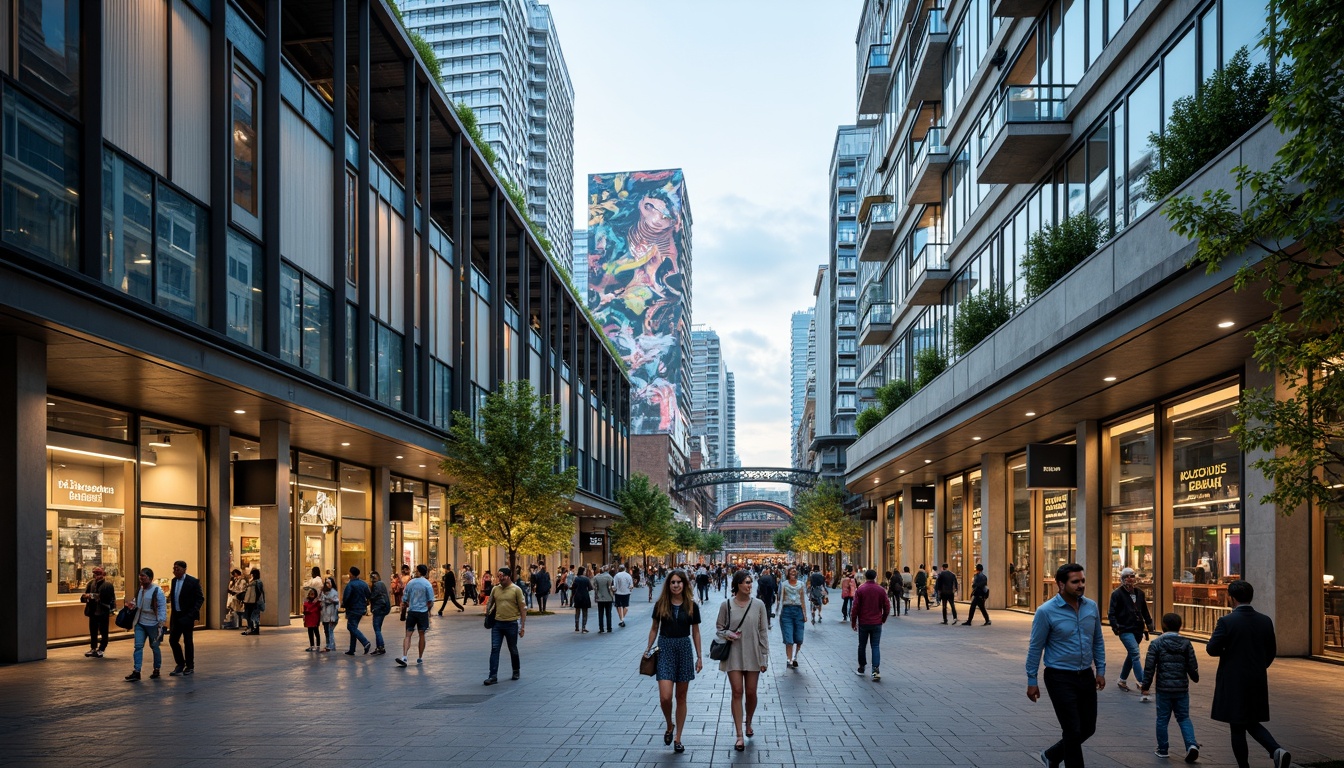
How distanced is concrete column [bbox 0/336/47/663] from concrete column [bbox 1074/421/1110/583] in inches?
872

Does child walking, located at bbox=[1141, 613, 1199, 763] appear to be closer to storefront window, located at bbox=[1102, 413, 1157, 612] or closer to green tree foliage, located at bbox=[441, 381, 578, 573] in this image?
storefront window, located at bbox=[1102, 413, 1157, 612]

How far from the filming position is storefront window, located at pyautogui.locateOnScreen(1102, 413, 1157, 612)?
24.3 meters

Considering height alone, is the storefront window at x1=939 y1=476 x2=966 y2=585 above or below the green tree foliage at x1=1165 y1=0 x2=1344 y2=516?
below

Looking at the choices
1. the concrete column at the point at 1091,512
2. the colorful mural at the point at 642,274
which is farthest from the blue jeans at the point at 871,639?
the colorful mural at the point at 642,274

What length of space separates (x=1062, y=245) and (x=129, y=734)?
1886 centimetres

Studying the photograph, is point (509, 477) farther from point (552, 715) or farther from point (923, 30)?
point (923, 30)

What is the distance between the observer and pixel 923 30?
4134 cm

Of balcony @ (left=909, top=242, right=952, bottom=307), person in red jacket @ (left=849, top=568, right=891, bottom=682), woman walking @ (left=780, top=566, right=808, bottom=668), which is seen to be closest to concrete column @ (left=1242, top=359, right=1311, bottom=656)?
person in red jacket @ (left=849, top=568, right=891, bottom=682)

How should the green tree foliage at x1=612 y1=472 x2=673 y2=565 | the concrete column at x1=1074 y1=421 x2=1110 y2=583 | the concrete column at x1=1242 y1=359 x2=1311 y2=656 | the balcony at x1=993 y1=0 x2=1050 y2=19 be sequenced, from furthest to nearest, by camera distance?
the green tree foliage at x1=612 y1=472 x2=673 y2=565
the balcony at x1=993 y1=0 x2=1050 y2=19
the concrete column at x1=1074 y1=421 x2=1110 y2=583
the concrete column at x1=1242 y1=359 x2=1311 y2=656

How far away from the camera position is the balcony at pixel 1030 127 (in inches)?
991

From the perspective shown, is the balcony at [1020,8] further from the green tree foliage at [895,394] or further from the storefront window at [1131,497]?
the green tree foliage at [895,394]

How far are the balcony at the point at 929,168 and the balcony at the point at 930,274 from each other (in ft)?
6.76

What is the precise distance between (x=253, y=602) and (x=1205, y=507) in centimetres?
1985

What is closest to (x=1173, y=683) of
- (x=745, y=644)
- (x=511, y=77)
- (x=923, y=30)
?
(x=745, y=644)
